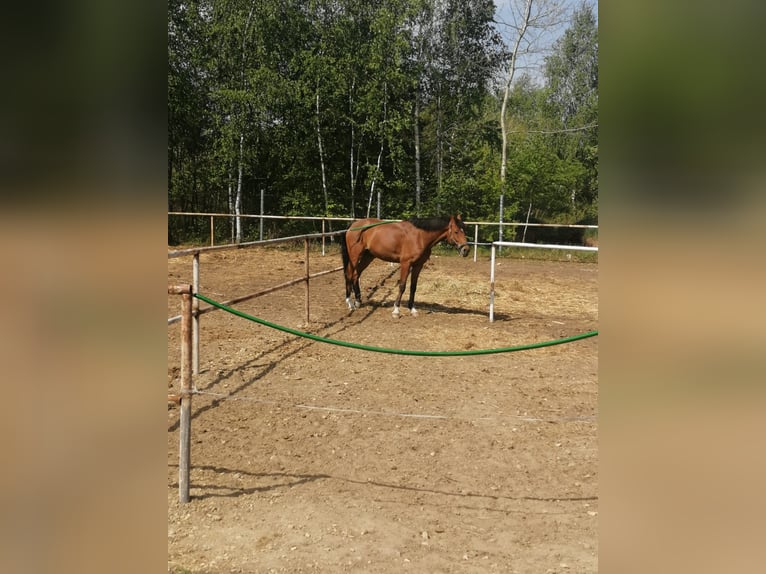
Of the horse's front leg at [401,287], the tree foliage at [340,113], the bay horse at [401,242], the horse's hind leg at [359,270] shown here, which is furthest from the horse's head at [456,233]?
the tree foliage at [340,113]

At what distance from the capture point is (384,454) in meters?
3.04

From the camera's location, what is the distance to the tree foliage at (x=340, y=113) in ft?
52.3

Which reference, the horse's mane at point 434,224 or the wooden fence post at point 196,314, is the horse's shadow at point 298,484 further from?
the horse's mane at point 434,224

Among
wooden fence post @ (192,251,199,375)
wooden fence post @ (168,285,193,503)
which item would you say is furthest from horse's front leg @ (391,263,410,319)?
wooden fence post @ (168,285,193,503)

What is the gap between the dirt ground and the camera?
216cm

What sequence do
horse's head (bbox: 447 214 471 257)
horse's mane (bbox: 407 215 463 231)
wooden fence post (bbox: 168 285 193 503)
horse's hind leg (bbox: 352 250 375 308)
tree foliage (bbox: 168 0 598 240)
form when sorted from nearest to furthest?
wooden fence post (bbox: 168 285 193 503), horse's head (bbox: 447 214 471 257), horse's mane (bbox: 407 215 463 231), horse's hind leg (bbox: 352 250 375 308), tree foliage (bbox: 168 0 598 240)

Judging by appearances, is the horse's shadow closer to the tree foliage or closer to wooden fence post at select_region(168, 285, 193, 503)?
wooden fence post at select_region(168, 285, 193, 503)

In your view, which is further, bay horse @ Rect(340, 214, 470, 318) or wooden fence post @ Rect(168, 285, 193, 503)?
bay horse @ Rect(340, 214, 470, 318)

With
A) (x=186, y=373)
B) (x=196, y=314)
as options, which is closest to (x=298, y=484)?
(x=186, y=373)

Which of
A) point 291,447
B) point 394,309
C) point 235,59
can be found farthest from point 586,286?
point 235,59

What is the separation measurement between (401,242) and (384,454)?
4.39 meters

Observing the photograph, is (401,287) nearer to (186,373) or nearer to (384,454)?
(384,454)

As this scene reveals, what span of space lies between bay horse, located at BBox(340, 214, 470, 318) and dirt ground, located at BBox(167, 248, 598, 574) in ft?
3.47

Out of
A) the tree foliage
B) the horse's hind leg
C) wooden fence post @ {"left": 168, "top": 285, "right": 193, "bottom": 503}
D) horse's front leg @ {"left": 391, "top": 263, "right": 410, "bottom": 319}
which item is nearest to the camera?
wooden fence post @ {"left": 168, "top": 285, "right": 193, "bottom": 503}
